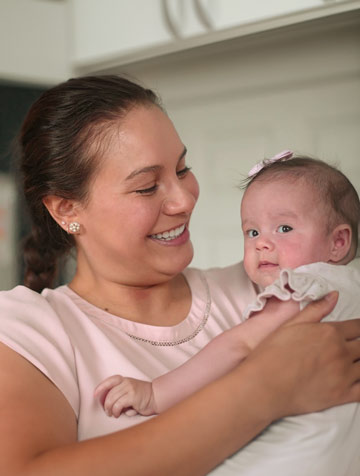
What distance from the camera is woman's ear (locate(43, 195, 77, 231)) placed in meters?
1.49

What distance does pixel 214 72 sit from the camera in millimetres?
2803

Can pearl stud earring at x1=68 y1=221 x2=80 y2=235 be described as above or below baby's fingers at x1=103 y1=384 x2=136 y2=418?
above

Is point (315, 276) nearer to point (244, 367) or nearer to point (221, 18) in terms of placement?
point (244, 367)

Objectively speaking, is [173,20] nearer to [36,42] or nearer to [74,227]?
[36,42]

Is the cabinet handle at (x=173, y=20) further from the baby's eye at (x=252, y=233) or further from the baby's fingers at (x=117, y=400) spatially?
the baby's fingers at (x=117, y=400)

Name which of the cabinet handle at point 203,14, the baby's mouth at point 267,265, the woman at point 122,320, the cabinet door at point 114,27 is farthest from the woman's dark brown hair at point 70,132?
the cabinet door at point 114,27

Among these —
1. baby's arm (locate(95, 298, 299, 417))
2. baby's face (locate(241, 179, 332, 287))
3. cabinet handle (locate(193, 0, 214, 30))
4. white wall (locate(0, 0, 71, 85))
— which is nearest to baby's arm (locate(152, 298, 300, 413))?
baby's arm (locate(95, 298, 299, 417))

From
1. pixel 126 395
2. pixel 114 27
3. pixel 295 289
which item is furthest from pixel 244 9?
pixel 126 395

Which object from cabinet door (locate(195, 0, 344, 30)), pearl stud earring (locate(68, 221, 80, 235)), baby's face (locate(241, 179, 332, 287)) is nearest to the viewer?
baby's face (locate(241, 179, 332, 287))

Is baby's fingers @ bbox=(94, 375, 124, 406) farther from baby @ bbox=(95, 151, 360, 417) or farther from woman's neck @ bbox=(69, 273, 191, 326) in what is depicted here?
woman's neck @ bbox=(69, 273, 191, 326)

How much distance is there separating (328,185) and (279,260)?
17 cm

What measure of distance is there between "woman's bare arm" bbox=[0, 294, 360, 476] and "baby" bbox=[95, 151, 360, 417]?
0.20ft

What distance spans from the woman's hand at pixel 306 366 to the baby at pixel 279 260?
0.20 ft

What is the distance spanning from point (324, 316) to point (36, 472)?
51cm
